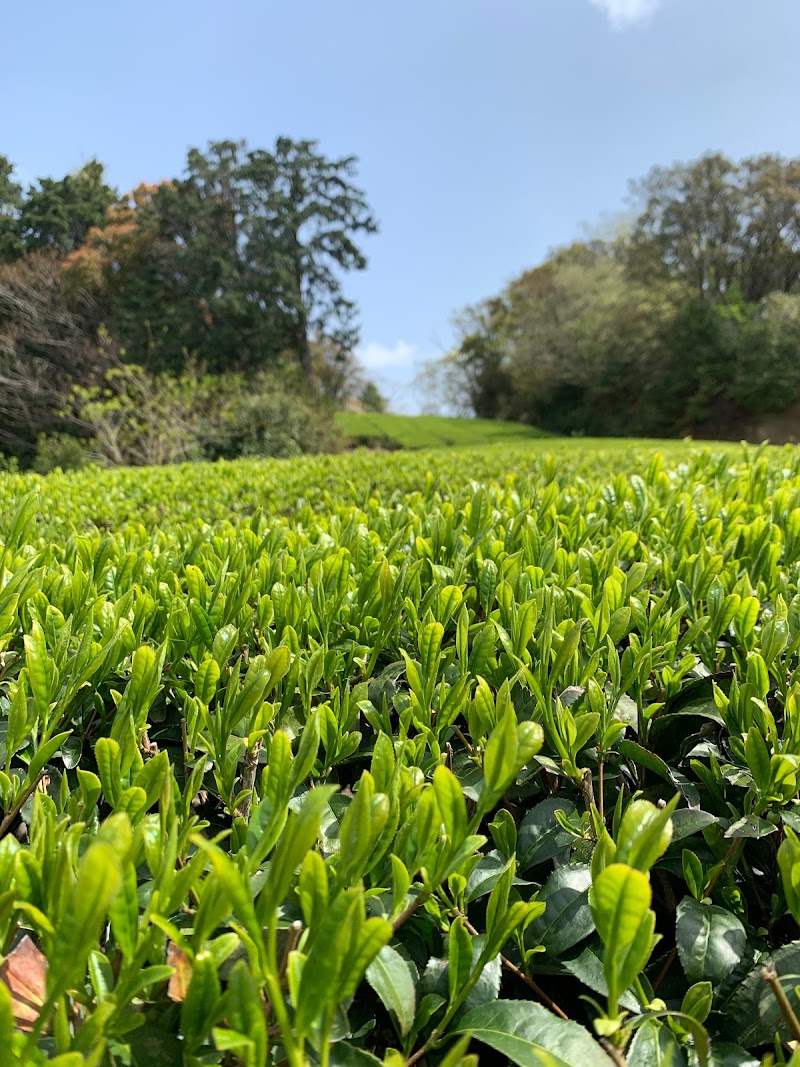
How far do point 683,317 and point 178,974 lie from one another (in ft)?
105

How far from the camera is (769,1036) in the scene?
23.6 inches

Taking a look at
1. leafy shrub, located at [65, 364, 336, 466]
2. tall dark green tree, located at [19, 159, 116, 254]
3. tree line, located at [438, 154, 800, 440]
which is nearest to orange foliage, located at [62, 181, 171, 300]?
tall dark green tree, located at [19, 159, 116, 254]

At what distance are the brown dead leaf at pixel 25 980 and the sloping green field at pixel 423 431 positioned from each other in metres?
27.7

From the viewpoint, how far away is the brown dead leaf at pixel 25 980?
0.53 meters

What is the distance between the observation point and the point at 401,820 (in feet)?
2.24

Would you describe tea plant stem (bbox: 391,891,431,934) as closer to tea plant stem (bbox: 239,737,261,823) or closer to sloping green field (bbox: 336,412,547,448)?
tea plant stem (bbox: 239,737,261,823)

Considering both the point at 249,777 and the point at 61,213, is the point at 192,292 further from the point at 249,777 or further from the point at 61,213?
the point at 249,777

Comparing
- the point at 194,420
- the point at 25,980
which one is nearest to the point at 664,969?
the point at 25,980

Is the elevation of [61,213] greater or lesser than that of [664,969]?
greater

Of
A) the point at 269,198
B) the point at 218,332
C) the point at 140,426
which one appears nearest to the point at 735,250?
the point at 269,198

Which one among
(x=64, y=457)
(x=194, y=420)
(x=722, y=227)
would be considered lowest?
(x=64, y=457)

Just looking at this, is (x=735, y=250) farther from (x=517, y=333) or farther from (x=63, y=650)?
(x=63, y=650)

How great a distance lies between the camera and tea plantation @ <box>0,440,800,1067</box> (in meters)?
0.49

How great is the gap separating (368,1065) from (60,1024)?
247 mm
